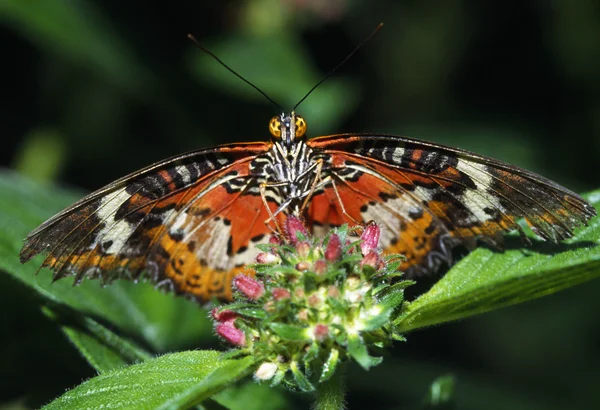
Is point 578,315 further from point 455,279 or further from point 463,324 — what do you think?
point 455,279

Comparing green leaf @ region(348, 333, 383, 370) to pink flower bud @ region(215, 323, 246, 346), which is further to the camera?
pink flower bud @ region(215, 323, 246, 346)

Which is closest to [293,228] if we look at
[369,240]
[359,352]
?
[369,240]

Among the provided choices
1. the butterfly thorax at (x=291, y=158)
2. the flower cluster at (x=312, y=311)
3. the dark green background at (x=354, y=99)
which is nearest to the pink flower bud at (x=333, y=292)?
the flower cluster at (x=312, y=311)

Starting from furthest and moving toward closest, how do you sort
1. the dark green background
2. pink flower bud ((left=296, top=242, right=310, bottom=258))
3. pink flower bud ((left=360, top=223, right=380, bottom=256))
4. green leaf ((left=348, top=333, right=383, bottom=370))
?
1. the dark green background
2. pink flower bud ((left=360, top=223, right=380, bottom=256))
3. pink flower bud ((left=296, top=242, right=310, bottom=258))
4. green leaf ((left=348, top=333, right=383, bottom=370))

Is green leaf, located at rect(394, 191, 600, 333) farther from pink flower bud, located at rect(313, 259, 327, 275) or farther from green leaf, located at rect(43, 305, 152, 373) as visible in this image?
green leaf, located at rect(43, 305, 152, 373)

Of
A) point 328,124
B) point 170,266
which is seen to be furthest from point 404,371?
point 170,266

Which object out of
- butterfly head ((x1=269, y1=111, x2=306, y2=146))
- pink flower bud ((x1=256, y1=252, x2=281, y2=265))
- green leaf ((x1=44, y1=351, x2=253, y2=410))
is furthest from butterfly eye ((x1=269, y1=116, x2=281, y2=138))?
green leaf ((x1=44, y1=351, x2=253, y2=410))
